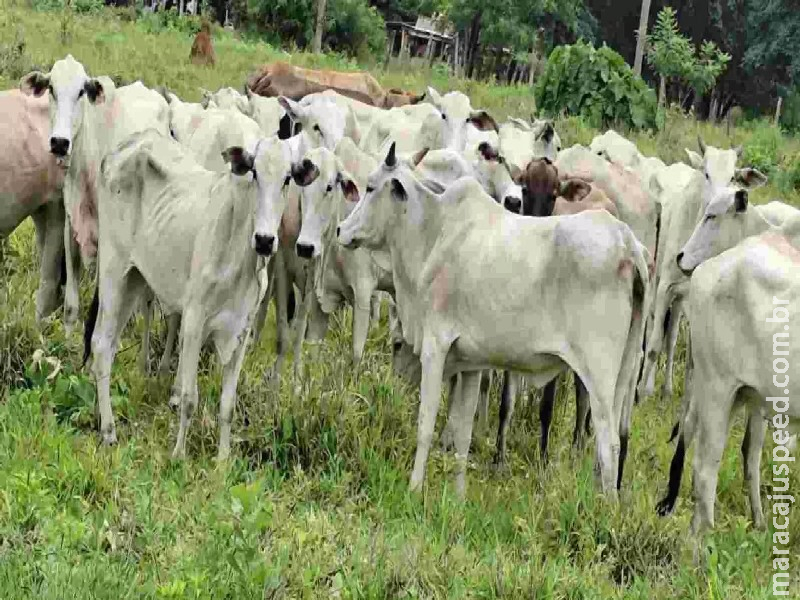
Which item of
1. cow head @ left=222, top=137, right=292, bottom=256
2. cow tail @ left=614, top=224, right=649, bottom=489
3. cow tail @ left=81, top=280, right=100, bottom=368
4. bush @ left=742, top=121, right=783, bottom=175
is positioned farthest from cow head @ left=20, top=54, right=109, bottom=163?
bush @ left=742, top=121, right=783, bottom=175

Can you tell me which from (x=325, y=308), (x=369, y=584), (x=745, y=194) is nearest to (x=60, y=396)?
(x=325, y=308)

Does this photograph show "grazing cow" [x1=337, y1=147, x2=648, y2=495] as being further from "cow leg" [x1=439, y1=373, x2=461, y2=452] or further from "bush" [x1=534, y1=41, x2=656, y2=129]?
"bush" [x1=534, y1=41, x2=656, y2=129]

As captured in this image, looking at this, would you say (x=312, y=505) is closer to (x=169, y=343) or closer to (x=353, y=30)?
(x=169, y=343)

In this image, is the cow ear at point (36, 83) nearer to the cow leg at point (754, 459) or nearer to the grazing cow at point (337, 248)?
the grazing cow at point (337, 248)

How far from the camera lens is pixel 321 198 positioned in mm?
6980

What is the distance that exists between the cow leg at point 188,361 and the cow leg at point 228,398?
0.16 meters

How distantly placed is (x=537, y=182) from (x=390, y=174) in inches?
41.5

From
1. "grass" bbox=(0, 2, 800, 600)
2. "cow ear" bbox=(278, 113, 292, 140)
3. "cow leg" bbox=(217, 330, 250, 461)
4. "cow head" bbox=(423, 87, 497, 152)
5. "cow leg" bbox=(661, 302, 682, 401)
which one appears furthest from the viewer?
"cow head" bbox=(423, 87, 497, 152)

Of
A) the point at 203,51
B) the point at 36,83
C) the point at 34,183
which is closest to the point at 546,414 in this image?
the point at 34,183

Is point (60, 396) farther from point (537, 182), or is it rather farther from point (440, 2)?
point (440, 2)

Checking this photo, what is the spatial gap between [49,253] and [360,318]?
83.2 inches

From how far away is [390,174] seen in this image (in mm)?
6383

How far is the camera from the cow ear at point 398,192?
20.9ft

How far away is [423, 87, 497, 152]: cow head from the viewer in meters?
9.55
